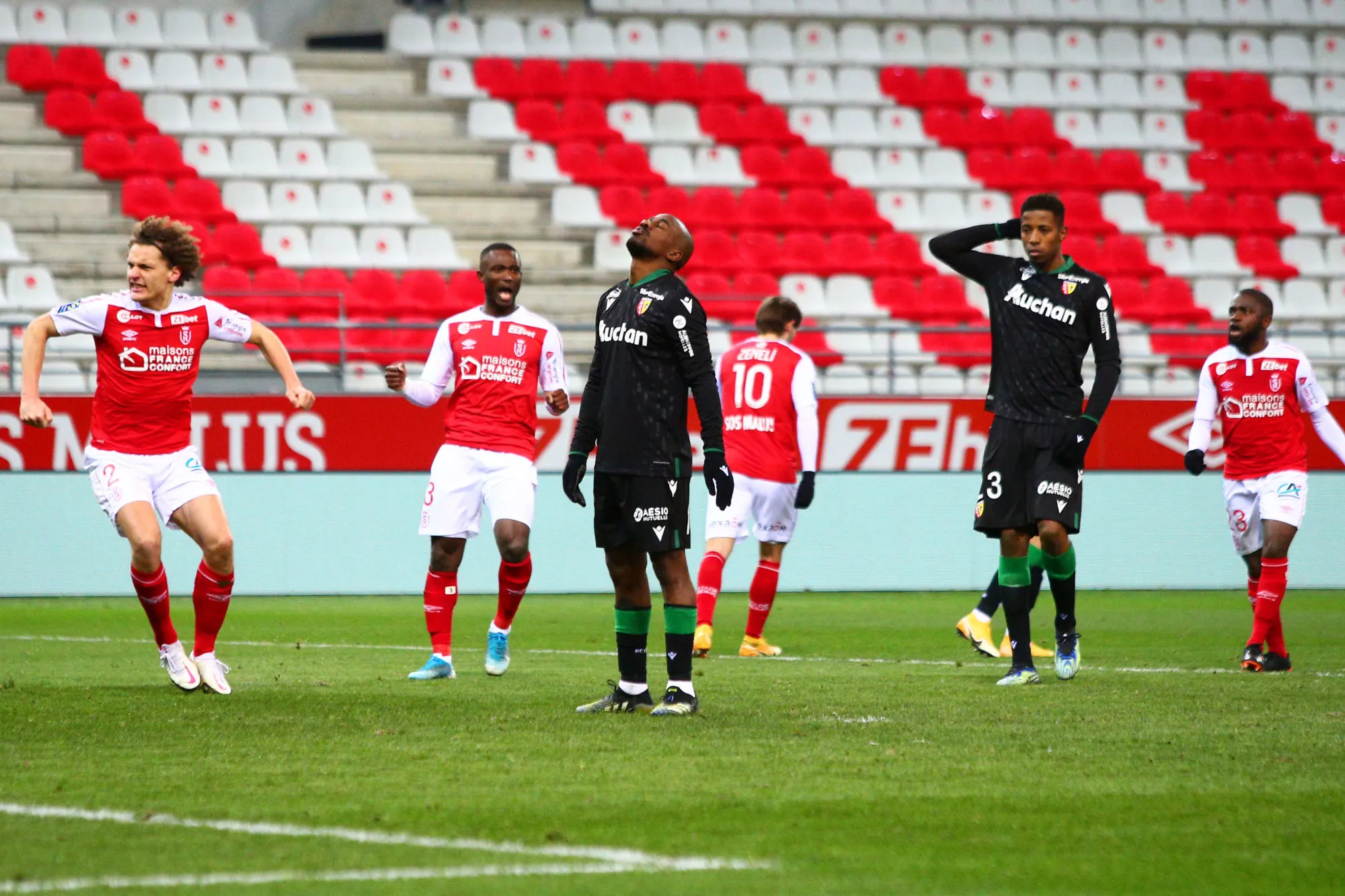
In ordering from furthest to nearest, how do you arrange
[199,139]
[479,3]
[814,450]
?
[479,3] < [199,139] < [814,450]

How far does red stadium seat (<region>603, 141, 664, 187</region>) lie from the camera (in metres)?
22.7

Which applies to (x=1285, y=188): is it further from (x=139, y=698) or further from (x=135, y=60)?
(x=139, y=698)

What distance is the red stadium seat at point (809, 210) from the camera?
22.5 m

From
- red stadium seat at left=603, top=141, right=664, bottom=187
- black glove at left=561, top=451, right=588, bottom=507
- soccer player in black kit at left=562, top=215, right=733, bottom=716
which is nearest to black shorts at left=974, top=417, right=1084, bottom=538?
soccer player in black kit at left=562, top=215, right=733, bottom=716

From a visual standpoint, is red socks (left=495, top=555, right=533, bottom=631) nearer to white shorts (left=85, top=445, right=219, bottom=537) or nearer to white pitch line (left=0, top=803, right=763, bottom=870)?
white shorts (left=85, top=445, right=219, bottom=537)

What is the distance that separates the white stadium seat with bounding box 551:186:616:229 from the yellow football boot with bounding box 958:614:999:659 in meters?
12.7

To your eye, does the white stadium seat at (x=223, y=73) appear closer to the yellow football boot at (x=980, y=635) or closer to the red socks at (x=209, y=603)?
the yellow football boot at (x=980, y=635)

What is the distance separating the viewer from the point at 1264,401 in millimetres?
9828

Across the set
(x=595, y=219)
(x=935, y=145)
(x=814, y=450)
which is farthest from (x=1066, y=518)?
(x=935, y=145)

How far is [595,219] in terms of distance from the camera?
2219 cm

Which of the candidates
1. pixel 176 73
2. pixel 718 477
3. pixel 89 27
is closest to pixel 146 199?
pixel 176 73

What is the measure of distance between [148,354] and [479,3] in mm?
18933

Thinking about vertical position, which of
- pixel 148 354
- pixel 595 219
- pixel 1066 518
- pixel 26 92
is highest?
pixel 26 92

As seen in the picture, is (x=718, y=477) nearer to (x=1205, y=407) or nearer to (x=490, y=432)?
(x=490, y=432)
